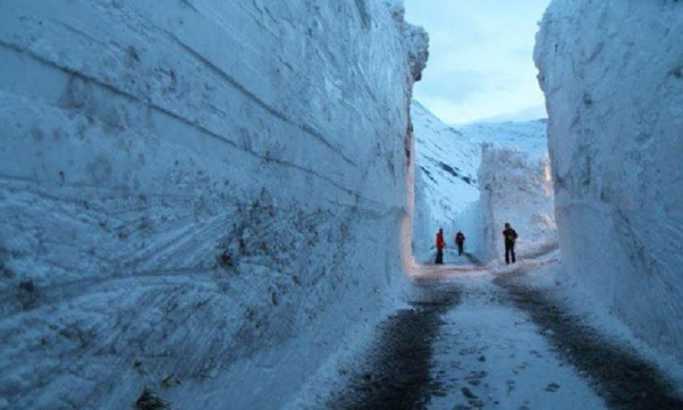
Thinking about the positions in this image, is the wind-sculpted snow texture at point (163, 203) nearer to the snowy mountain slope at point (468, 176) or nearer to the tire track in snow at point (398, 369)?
the tire track in snow at point (398, 369)

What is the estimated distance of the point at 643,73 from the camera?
3852 mm

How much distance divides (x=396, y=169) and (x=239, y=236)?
5794 millimetres

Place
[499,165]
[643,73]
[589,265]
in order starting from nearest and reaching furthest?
[643,73] < [589,265] < [499,165]

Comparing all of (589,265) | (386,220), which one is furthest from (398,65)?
(589,265)

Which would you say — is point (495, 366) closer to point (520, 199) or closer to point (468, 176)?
point (520, 199)

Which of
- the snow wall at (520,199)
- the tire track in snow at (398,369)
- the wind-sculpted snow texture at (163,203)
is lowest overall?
the tire track in snow at (398,369)

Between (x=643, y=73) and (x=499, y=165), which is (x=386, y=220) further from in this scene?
(x=499, y=165)

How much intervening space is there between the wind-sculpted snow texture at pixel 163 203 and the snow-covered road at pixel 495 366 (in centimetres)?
48

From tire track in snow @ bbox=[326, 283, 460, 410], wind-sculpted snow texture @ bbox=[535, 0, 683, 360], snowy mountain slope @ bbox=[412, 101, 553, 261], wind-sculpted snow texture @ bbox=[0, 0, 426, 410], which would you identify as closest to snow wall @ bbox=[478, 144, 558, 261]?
snowy mountain slope @ bbox=[412, 101, 553, 261]

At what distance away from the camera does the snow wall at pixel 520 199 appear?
14.7 metres

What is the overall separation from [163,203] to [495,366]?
2.73 m

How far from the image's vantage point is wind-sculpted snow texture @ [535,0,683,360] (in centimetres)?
344

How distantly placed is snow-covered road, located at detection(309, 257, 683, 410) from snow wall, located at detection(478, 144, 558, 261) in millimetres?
9655

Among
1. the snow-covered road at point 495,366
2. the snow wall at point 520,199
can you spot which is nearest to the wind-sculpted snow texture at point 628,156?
the snow-covered road at point 495,366
